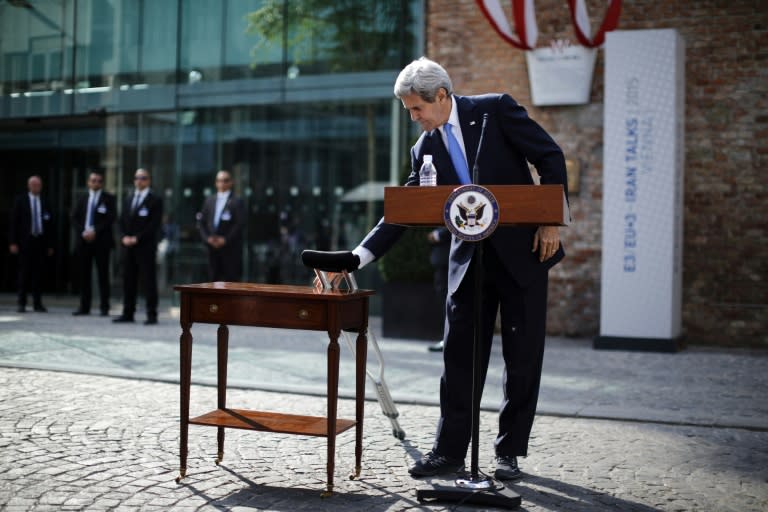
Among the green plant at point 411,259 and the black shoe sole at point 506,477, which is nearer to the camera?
the black shoe sole at point 506,477

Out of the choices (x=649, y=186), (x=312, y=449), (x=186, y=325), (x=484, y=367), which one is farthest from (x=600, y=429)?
(x=649, y=186)

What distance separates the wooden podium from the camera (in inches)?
142

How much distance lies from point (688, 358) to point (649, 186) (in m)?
1.95

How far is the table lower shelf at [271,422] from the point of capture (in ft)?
13.4

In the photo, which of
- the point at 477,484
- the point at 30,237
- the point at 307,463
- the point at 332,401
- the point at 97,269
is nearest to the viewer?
the point at 477,484

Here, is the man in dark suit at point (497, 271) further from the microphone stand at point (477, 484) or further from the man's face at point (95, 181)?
the man's face at point (95, 181)

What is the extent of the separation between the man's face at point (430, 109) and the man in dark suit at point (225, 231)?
327 inches

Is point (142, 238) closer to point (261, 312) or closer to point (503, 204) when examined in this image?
point (261, 312)

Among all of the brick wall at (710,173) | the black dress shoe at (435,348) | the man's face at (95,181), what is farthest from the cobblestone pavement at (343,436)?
the man's face at (95,181)

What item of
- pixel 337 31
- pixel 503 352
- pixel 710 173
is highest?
pixel 337 31

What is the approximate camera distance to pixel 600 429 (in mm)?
5535

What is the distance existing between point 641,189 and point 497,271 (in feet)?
20.2

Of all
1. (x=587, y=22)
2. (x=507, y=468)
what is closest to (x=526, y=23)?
(x=587, y=22)

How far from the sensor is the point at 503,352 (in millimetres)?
4293
